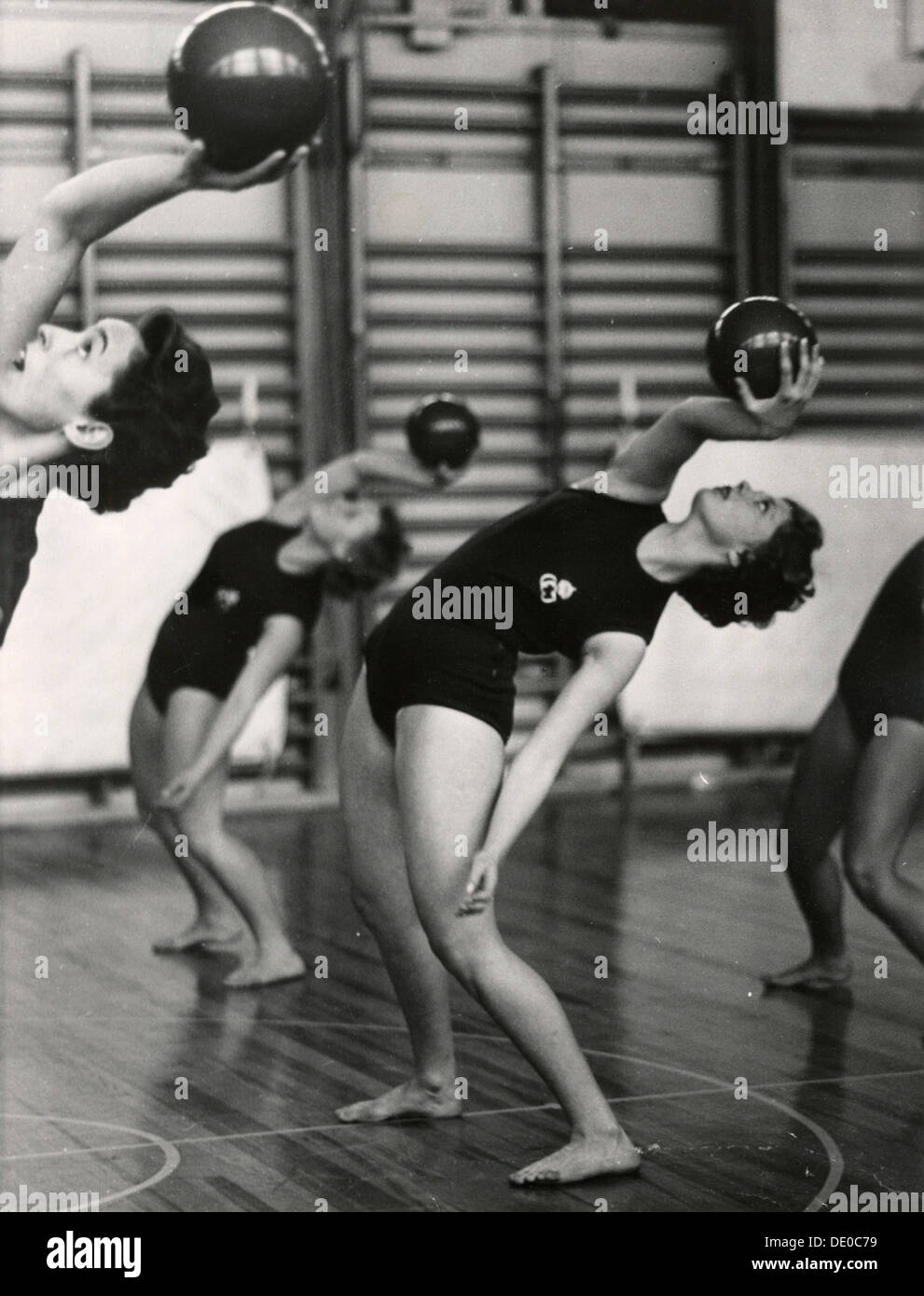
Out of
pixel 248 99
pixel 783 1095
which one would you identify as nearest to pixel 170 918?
pixel 783 1095

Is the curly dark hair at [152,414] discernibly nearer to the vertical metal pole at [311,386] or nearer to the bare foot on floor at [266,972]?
the bare foot on floor at [266,972]

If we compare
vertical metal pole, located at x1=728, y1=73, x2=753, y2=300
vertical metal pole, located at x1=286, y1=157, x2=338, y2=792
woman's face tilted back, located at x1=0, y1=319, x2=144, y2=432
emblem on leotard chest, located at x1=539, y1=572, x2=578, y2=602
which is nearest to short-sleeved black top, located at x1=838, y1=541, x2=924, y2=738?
emblem on leotard chest, located at x1=539, y1=572, x2=578, y2=602

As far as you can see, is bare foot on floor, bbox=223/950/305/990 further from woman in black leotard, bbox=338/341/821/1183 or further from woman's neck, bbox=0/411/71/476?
woman's neck, bbox=0/411/71/476

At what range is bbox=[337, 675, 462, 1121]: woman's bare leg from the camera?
2.75 meters

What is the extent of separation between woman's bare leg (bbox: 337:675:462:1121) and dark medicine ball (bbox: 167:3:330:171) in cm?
89

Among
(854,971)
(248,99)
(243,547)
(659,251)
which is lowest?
(854,971)

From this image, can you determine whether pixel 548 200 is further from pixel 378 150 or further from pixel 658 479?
pixel 658 479

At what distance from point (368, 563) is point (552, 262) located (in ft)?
10.5

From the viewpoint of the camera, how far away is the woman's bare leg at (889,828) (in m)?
3.34

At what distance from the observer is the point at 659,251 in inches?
285

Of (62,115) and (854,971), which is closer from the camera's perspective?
(854,971)

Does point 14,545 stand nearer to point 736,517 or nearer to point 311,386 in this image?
point 736,517

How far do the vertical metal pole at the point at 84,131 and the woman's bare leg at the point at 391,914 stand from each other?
13.2 ft
